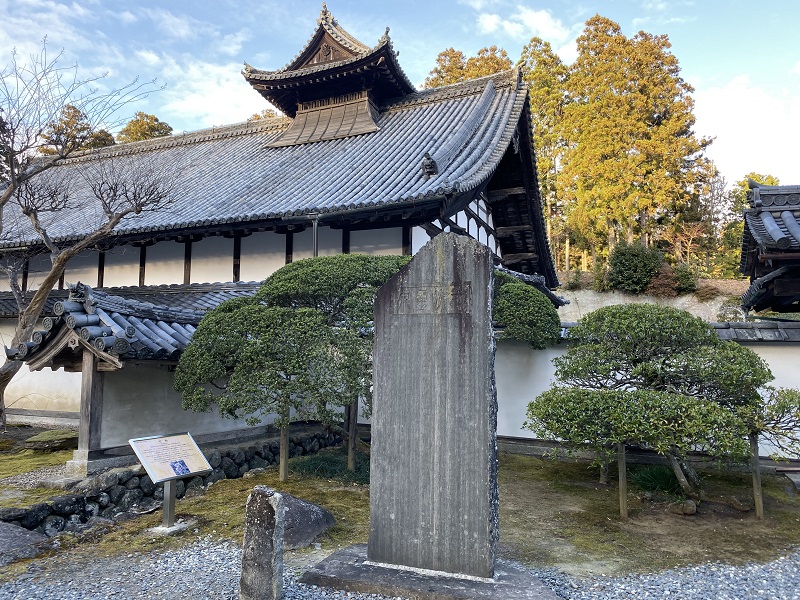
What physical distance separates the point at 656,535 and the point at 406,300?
368 cm

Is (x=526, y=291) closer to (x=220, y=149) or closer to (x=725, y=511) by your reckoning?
(x=725, y=511)

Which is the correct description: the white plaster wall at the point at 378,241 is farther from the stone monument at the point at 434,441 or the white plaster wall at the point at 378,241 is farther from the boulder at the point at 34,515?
the boulder at the point at 34,515

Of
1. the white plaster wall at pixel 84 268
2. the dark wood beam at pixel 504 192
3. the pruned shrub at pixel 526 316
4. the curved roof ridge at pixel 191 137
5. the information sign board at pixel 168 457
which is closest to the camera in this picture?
the information sign board at pixel 168 457

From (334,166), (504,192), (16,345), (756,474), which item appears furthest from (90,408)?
(504,192)

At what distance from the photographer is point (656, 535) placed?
18.2 ft

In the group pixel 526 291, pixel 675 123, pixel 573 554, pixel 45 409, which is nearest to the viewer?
pixel 573 554

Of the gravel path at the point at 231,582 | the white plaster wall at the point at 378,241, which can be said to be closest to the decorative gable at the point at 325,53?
the white plaster wall at the point at 378,241

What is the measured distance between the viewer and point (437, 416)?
4.28 meters

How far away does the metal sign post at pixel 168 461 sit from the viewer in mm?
5625

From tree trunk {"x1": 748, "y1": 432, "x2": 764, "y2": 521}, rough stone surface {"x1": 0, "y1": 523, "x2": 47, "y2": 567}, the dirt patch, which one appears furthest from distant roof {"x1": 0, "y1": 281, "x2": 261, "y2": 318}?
tree trunk {"x1": 748, "y1": 432, "x2": 764, "y2": 521}

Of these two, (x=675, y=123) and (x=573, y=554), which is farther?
(x=675, y=123)

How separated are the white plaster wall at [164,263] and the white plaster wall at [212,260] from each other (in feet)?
1.12

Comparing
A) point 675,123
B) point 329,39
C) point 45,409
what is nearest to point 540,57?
point 675,123

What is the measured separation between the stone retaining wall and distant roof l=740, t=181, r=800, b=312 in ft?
26.1
